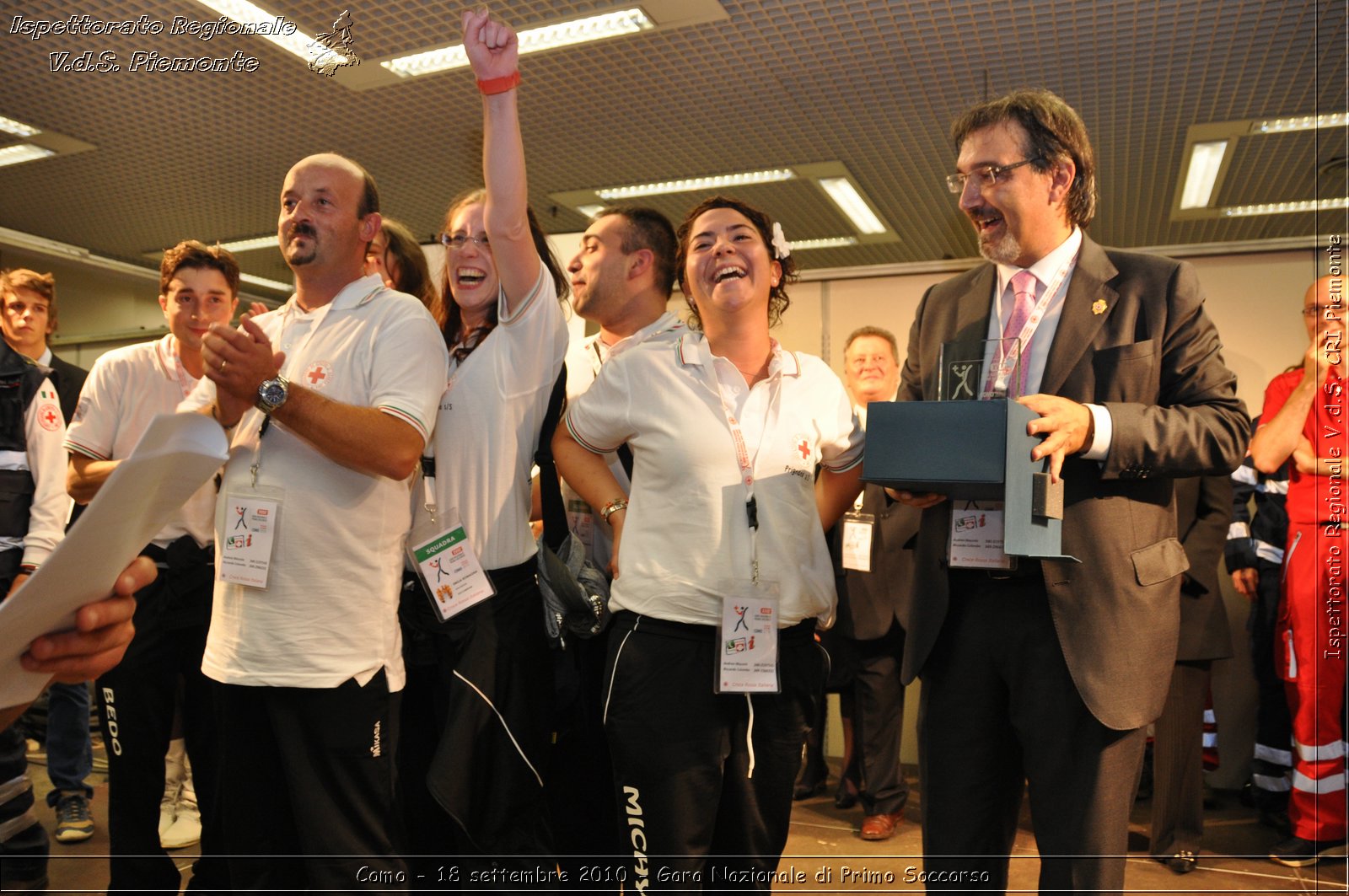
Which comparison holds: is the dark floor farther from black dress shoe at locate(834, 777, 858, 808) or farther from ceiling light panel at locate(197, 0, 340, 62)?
ceiling light panel at locate(197, 0, 340, 62)

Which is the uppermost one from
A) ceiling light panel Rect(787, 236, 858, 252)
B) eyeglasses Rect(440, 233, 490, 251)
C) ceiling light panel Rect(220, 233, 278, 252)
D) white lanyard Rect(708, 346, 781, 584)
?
ceiling light panel Rect(787, 236, 858, 252)

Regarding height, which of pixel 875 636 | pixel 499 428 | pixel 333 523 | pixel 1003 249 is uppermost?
pixel 1003 249

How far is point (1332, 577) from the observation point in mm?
3346

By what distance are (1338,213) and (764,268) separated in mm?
5017

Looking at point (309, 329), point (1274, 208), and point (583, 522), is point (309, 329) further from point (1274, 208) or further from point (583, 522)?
point (1274, 208)

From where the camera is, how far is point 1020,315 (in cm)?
186

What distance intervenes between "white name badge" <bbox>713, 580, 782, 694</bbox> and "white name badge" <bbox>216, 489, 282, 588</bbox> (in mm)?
900

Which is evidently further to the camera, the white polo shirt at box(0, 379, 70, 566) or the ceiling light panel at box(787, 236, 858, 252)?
the ceiling light panel at box(787, 236, 858, 252)

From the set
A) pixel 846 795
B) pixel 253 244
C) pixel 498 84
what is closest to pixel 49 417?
pixel 498 84

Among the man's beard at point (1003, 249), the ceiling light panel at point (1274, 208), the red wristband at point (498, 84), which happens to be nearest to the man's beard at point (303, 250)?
the red wristband at point (498, 84)

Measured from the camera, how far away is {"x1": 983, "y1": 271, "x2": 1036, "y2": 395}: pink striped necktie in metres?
1.82

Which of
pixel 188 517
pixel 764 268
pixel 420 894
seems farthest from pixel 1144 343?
pixel 188 517

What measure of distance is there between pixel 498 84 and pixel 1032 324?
1.18m

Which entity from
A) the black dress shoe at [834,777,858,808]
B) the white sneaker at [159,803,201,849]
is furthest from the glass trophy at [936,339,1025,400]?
the white sneaker at [159,803,201,849]
